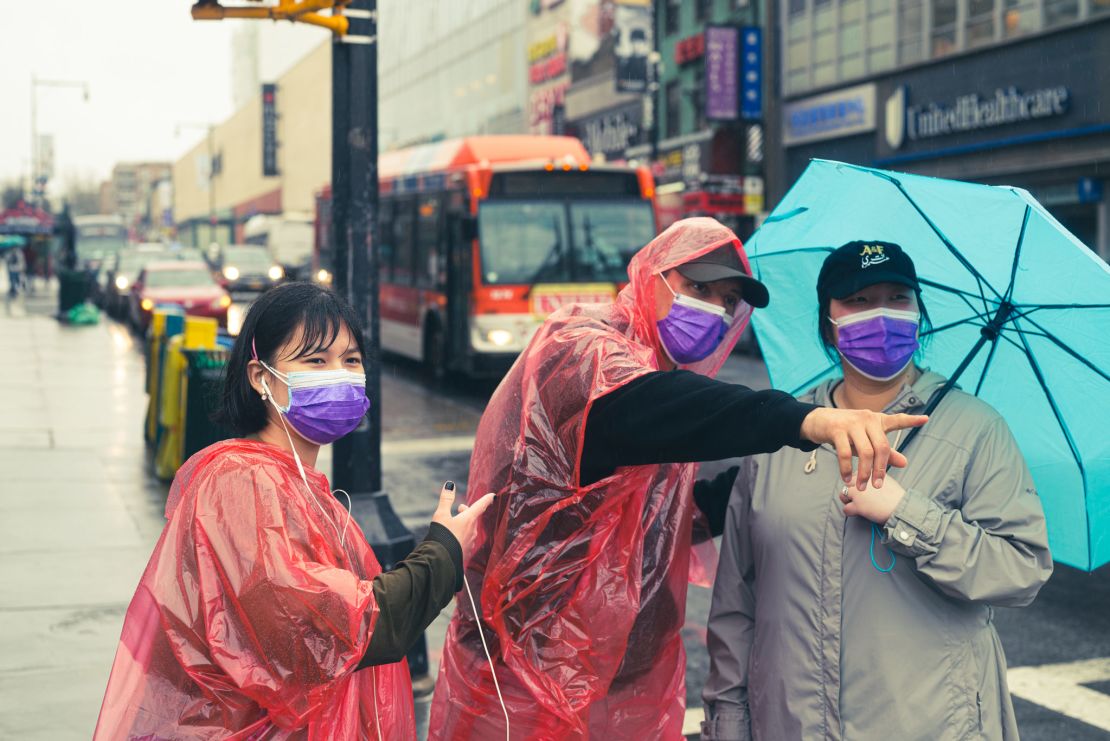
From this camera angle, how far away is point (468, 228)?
1644cm

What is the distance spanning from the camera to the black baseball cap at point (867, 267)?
283 cm

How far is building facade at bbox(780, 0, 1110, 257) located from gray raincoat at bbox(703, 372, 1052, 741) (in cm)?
2022

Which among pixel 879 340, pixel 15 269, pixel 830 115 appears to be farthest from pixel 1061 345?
pixel 15 269

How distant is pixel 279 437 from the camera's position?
2.34 meters

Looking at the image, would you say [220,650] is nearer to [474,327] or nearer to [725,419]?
[725,419]

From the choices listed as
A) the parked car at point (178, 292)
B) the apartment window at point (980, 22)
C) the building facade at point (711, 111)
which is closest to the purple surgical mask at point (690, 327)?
the parked car at point (178, 292)

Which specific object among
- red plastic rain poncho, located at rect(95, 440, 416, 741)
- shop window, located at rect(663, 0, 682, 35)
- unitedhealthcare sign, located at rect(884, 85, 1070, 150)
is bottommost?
red plastic rain poncho, located at rect(95, 440, 416, 741)

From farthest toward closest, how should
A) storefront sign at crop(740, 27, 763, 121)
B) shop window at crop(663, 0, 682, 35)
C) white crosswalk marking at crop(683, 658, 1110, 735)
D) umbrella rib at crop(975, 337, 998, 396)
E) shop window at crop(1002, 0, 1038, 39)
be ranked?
1. shop window at crop(663, 0, 682, 35)
2. storefront sign at crop(740, 27, 763, 121)
3. shop window at crop(1002, 0, 1038, 39)
4. white crosswalk marking at crop(683, 658, 1110, 735)
5. umbrella rib at crop(975, 337, 998, 396)

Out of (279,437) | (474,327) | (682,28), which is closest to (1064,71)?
(474,327)

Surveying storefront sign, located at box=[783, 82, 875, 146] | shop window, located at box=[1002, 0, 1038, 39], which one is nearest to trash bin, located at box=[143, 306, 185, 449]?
shop window, located at box=[1002, 0, 1038, 39]

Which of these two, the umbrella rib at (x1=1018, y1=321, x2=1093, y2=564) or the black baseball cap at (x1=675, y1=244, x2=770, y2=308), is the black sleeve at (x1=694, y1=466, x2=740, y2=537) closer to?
the black baseball cap at (x1=675, y1=244, x2=770, y2=308)

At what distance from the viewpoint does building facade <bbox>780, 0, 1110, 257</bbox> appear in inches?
849

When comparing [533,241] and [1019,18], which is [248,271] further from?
[1019,18]

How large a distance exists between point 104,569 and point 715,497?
5347 millimetres
